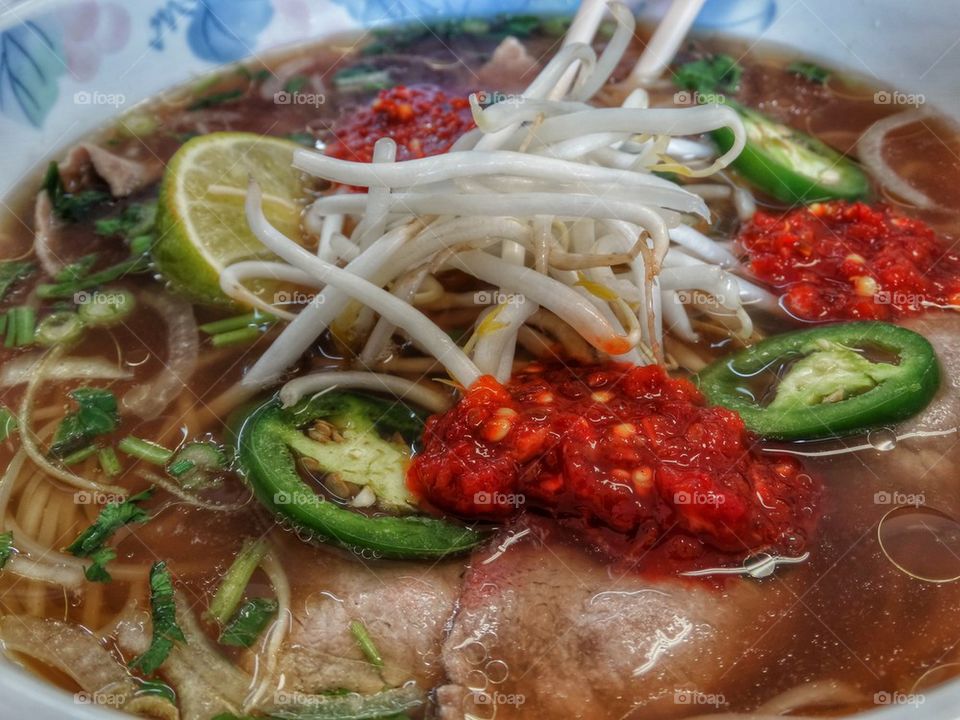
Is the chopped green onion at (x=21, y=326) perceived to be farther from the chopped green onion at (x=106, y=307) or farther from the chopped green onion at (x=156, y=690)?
the chopped green onion at (x=156, y=690)

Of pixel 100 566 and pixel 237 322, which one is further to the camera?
pixel 237 322

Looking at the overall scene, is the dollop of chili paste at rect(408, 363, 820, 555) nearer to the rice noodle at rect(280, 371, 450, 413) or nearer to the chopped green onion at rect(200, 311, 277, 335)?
the rice noodle at rect(280, 371, 450, 413)

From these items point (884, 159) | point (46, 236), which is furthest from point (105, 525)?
point (884, 159)

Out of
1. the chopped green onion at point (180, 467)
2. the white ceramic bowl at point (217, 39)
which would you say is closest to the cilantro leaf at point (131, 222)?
the white ceramic bowl at point (217, 39)

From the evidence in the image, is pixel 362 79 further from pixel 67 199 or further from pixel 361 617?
pixel 361 617

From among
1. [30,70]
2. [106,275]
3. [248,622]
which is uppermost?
[30,70]

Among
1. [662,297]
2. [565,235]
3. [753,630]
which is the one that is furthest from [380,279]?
[753,630]
